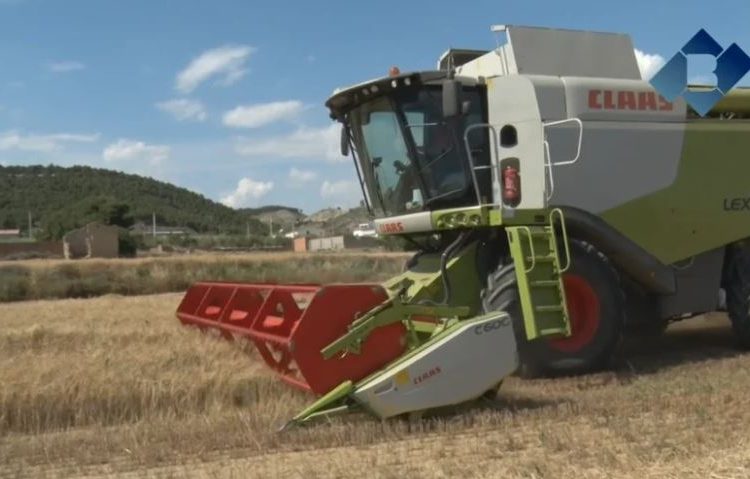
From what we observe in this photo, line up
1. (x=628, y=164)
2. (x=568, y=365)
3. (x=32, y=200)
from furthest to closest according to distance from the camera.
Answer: (x=32, y=200) → (x=628, y=164) → (x=568, y=365)

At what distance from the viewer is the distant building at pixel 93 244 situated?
49406 millimetres

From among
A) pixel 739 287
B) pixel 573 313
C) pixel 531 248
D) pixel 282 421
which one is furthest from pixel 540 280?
pixel 739 287

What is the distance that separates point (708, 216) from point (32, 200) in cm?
9329

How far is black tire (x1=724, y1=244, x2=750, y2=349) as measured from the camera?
8359 mm

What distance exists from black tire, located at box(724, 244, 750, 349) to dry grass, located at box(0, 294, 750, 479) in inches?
23.4

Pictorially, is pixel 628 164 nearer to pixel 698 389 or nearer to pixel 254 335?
pixel 698 389

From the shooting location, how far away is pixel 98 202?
3063 inches

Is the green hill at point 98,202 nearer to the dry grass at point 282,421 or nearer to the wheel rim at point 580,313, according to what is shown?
the dry grass at point 282,421

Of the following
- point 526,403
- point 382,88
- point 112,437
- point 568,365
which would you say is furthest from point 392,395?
point 382,88

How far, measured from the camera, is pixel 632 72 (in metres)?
8.09

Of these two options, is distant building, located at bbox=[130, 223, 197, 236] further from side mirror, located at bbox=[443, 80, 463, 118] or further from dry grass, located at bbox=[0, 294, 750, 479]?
side mirror, located at bbox=[443, 80, 463, 118]

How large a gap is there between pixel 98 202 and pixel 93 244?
96.5 ft

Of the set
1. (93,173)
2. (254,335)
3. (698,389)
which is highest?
(93,173)

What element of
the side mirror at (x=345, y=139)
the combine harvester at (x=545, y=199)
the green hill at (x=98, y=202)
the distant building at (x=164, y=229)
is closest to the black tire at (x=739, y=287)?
the combine harvester at (x=545, y=199)
